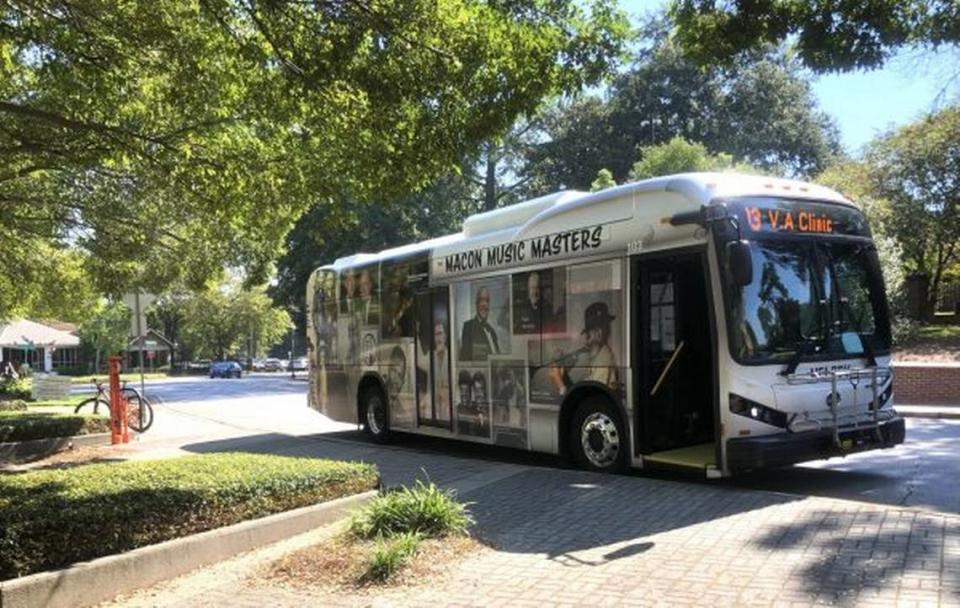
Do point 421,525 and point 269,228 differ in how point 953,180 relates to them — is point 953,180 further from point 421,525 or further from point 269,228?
point 421,525

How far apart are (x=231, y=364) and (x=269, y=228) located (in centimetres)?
5891

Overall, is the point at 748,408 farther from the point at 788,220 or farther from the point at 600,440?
the point at 600,440

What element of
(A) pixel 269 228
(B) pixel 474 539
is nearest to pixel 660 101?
(A) pixel 269 228

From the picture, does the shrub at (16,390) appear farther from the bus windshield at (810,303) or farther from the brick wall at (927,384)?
the bus windshield at (810,303)

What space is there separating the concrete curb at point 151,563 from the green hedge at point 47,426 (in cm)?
931

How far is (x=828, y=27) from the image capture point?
10195mm

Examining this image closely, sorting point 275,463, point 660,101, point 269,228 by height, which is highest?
point 660,101

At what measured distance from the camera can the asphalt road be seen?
29.4 ft

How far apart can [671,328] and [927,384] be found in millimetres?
12155

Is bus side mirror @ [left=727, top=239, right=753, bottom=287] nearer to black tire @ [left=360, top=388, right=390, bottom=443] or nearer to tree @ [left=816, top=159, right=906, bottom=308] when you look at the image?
black tire @ [left=360, top=388, right=390, bottom=443]

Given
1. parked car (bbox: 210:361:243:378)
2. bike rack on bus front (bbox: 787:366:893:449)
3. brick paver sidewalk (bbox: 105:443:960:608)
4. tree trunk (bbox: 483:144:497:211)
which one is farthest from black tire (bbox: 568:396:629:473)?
parked car (bbox: 210:361:243:378)

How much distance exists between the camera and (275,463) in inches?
336

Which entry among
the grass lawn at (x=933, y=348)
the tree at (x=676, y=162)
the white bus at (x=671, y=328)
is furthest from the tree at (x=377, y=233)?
the white bus at (x=671, y=328)

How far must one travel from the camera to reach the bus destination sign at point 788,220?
351 inches
